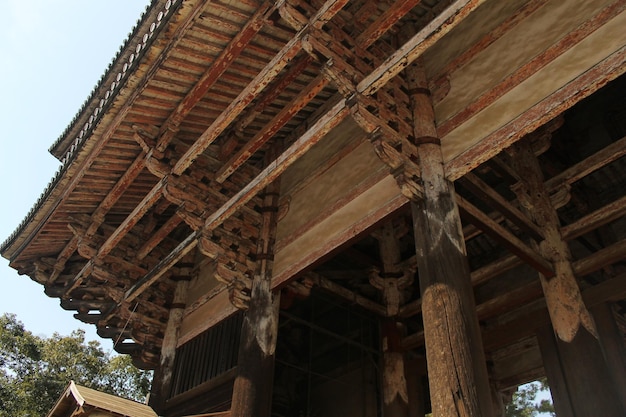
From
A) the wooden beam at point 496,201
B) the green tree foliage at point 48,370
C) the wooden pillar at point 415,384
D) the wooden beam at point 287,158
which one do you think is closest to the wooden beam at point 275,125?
the wooden beam at point 287,158

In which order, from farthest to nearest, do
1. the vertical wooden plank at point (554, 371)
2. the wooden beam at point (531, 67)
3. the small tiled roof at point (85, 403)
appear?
the vertical wooden plank at point (554, 371) → the small tiled roof at point (85, 403) → the wooden beam at point (531, 67)

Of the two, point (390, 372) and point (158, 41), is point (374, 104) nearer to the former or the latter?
point (158, 41)

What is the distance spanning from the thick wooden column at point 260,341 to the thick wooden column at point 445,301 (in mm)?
2684

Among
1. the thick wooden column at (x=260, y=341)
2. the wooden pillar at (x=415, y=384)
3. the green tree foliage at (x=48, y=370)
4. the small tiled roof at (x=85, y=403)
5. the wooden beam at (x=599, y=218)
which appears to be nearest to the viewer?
the small tiled roof at (x=85, y=403)

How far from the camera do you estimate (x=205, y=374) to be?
27.2 ft

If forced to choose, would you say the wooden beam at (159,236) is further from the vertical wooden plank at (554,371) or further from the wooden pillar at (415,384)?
the vertical wooden plank at (554,371)

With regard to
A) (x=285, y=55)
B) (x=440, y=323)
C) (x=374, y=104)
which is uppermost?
(x=285, y=55)

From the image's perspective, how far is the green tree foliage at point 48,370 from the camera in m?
14.4

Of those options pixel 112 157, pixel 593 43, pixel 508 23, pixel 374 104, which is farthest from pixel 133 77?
pixel 593 43

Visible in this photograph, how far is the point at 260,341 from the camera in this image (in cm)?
679

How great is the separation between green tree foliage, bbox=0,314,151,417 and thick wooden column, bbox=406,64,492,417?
515 inches

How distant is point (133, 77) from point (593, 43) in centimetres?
510

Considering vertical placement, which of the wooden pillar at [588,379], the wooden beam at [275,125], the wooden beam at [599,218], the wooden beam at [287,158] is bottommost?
the wooden pillar at [588,379]

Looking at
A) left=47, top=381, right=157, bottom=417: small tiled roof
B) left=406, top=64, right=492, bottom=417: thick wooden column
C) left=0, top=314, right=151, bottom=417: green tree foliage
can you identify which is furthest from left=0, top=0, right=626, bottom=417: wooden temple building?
left=0, top=314, right=151, bottom=417: green tree foliage
